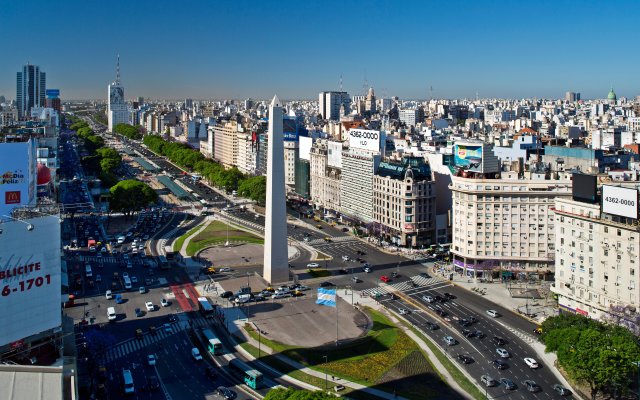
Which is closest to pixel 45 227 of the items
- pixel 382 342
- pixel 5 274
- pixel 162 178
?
pixel 5 274

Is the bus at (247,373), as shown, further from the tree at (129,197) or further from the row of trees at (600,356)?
the tree at (129,197)

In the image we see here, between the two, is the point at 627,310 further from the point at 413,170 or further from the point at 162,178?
the point at 162,178

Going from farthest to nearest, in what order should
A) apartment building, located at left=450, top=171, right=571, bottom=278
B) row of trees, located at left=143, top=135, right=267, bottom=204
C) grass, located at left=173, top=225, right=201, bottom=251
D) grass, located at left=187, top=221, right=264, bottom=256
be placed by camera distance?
row of trees, located at left=143, top=135, right=267, bottom=204
grass, located at left=187, top=221, right=264, bottom=256
grass, located at left=173, top=225, right=201, bottom=251
apartment building, located at left=450, top=171, right=571, bottom=278

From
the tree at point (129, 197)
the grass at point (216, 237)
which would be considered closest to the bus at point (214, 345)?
the grass at point (216, 237)

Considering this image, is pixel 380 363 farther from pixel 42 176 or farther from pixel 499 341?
pixel 42 176

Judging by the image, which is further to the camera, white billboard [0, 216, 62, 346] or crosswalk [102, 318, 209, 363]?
crosswalk [102, 318, 209, 363]

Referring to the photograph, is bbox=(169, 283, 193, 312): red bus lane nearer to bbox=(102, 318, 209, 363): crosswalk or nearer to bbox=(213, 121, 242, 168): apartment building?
bbox=(102, 318, 209, 363): crosswalk


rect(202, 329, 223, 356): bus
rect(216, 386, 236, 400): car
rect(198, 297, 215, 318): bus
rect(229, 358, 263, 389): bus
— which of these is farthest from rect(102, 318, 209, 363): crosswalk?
rect(216, 386, 236, 400): car
